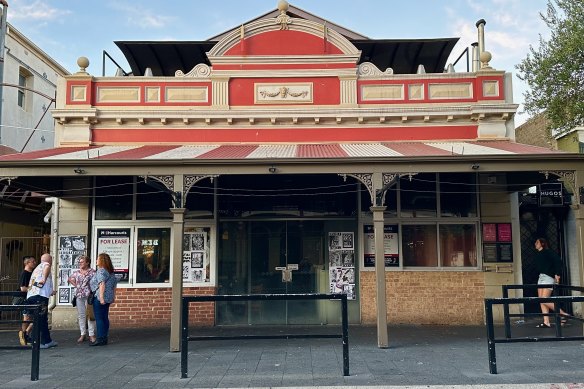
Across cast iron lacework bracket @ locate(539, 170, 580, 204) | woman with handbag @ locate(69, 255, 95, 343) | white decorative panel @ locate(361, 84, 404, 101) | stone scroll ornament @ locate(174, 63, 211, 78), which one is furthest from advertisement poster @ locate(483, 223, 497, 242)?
woman with handbag @ locate(69, 255, 95, 343)

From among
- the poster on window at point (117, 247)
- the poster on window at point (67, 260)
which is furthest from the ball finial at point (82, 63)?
the poster on window at point (67, 260)

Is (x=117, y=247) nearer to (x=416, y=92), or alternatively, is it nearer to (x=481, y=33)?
(x=416, y=92)

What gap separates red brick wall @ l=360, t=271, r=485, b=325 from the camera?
1137 cm

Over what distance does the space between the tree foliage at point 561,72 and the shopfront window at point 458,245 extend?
148 inches

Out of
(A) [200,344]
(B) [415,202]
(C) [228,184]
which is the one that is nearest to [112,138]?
(C) [228,184]

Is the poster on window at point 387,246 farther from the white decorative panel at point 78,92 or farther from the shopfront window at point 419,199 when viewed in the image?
the white decorative panel at point 78,92

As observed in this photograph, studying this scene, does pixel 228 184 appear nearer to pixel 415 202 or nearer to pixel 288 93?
pixel 288 93

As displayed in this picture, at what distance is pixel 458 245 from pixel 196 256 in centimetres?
589

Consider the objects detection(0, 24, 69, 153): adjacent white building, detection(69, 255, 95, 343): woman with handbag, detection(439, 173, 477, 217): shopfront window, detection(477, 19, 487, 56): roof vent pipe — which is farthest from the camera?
detection(0, 24, 69, 153): adjacent white building

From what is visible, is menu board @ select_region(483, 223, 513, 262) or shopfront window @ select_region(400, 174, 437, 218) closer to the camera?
menu board @ select_region(483, 223, 513, 262)

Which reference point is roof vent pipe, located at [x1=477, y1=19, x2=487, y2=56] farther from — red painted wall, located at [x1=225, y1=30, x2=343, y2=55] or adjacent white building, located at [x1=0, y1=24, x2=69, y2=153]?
adjacent white building, located at [x1=0, y1=24, x2=69, y2=153]

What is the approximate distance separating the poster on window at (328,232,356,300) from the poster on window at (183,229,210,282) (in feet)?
9.15

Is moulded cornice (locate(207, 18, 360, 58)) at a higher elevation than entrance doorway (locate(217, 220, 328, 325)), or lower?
higher

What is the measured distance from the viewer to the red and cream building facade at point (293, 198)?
11.5 metres
